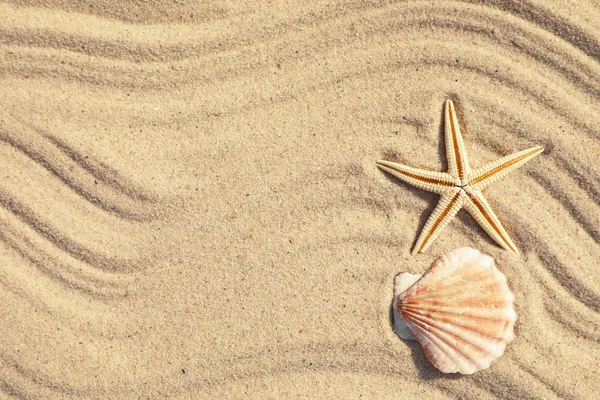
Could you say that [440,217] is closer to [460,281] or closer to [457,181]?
[457,181]

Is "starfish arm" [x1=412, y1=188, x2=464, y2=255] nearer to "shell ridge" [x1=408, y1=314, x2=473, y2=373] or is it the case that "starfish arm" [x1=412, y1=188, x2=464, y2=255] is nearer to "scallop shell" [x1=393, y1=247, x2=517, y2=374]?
"scallop shell" [x1=393, y1=247, x2=517, y2=374]

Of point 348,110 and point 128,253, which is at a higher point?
point 348,110

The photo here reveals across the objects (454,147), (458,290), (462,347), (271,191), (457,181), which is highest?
(271,191)

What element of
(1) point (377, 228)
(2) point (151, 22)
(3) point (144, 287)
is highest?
(2) point (151, 22)

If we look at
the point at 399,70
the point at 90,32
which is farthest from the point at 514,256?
the point at 90,32

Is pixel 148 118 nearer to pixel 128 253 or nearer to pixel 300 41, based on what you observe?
pixel 128 253

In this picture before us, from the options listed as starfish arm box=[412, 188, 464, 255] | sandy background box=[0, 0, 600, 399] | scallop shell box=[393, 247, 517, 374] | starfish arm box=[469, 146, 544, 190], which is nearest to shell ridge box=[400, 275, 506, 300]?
scallop shell box=[393, 247, 517, 374]

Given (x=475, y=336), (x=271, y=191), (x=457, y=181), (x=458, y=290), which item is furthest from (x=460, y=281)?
(x=271, y=191)
